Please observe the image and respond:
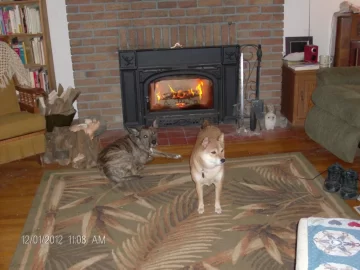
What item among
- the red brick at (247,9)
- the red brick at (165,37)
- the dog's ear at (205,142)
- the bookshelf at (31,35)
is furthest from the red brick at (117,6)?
the dog's ear at (205,142)

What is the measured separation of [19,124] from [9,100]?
51cm

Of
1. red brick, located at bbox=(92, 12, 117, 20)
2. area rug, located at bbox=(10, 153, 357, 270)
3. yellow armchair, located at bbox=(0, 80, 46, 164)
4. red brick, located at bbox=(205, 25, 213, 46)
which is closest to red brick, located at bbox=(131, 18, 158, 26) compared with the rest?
red brick, located at bbox=(92, 12, 117, 20)

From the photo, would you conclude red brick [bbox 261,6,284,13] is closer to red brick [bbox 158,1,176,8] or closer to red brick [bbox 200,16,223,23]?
red brick [bbox 200,16,223,23]

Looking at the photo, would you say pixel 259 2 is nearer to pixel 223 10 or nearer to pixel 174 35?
pixel 223 10

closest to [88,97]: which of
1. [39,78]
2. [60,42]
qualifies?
[39,78]

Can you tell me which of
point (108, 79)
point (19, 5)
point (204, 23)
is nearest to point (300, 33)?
A: point (204, 23)

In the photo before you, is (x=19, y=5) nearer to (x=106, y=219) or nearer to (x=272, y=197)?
(x=106, y=219)

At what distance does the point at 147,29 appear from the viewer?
497 centimetres

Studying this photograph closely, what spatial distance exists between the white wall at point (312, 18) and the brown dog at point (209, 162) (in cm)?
244

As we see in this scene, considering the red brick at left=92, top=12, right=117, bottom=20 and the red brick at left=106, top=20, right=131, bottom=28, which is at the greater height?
the red brick at left=92, top=12, right=117, bottom=20

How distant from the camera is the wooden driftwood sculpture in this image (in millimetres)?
4188

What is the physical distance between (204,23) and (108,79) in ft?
4.16

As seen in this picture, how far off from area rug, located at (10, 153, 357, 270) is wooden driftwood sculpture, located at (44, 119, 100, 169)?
0.58ft

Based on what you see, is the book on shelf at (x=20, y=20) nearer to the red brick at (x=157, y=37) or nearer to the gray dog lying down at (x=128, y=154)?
the red brick at (x=157, y=37)
